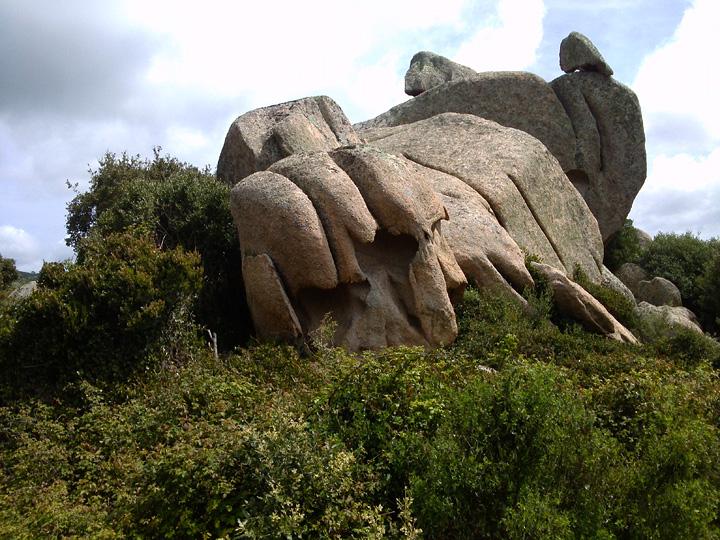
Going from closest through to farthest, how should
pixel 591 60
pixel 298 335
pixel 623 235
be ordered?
1. pixel 298 335
2. pixel 591 60
3. pixel 623 235

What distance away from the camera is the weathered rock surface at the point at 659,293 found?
3246 cm

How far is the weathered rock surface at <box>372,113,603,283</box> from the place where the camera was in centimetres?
2312

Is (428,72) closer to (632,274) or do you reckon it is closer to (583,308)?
(632,274)

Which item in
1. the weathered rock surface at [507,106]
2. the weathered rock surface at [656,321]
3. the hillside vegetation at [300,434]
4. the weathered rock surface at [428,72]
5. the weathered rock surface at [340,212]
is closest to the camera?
the hillside vegetation at [300,434]

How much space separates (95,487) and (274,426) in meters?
2.31

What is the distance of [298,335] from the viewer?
14.6 m

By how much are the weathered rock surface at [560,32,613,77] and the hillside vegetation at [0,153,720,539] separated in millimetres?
23035

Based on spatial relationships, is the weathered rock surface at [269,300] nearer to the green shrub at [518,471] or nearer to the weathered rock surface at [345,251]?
the weathered rock surface at [345,251]

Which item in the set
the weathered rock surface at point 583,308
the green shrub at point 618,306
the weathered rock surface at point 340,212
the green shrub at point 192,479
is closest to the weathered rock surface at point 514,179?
the green shrub at point 618,306

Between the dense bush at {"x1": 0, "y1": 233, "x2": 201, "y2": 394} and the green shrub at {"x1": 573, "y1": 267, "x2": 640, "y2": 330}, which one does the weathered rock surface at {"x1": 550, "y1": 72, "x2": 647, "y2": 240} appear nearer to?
the green shrub at {"x1": 573, "y1": 267, "x2": 640, "y2": 330}

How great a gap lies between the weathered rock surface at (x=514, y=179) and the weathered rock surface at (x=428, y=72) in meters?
14.1

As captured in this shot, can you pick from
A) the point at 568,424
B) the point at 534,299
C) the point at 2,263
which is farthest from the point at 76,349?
the point at 2,263

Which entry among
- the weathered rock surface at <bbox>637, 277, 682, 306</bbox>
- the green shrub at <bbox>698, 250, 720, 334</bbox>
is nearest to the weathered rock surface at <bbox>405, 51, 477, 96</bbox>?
the weathered rock surface at <bbox>637, 277, 682, 306</bbox>

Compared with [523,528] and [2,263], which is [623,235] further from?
[523,528]
